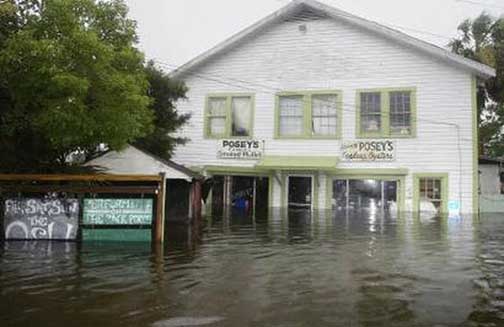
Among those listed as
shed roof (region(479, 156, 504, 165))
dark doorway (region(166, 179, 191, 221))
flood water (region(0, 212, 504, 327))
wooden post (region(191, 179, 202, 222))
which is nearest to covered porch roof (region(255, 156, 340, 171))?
wooden post (region(191, 179, 202, 222))

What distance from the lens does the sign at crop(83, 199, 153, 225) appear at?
12.4m

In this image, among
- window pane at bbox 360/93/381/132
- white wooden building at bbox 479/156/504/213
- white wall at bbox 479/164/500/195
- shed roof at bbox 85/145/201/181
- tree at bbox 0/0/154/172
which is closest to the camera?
tree at bbox 0/0/154/172

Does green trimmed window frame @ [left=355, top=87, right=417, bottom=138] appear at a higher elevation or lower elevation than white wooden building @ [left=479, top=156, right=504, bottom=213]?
higher

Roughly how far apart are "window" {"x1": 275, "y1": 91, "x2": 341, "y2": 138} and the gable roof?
3.34 meters

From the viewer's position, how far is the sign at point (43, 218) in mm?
12414

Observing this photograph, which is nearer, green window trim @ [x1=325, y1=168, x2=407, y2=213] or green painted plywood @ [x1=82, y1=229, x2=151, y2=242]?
green painted plywood @ [x1=82, y1=229, x2=151, y2=242]

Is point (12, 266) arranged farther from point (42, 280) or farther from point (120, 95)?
point (120, 95)

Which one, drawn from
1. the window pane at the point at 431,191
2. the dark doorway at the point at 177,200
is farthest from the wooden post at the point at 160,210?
the window pane at the point at 431,191

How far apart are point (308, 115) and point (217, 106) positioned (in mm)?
4682

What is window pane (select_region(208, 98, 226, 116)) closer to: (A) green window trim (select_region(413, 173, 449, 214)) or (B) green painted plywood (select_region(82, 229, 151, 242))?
(A) green window trim (select_region(413, 173, 449, 214))

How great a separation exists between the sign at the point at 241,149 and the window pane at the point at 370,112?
4.85 metres

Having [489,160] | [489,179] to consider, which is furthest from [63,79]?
[489,179]

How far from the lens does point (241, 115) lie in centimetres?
2608

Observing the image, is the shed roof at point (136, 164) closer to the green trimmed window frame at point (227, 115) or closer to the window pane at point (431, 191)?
the green trimmed window frame at point (227, 115)
